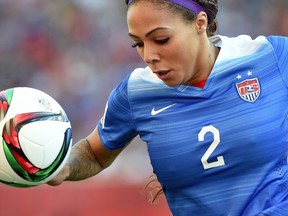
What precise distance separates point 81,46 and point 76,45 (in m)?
0.07

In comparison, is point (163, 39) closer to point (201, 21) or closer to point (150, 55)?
point (150, 55)

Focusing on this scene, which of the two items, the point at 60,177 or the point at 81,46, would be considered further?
the point at 81,46

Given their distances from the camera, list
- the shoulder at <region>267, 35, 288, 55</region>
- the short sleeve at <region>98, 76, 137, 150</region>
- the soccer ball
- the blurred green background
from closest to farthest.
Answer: the soccer ball → the shoulder at <region>267, 35, 288, 55</region> → the short sleeve at <region>98, 76, 137, 150</region> → the blurred green background

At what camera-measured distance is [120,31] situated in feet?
33.1

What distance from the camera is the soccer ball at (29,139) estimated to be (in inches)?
131

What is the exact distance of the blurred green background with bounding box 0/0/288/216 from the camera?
9.24 m

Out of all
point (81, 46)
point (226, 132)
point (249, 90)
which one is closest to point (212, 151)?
point (226, 132)

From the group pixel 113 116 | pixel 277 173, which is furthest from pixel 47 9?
pixel 277 173

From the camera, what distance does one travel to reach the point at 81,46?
9.88 metres

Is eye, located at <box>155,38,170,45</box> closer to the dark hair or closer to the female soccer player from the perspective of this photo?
the female soccer player

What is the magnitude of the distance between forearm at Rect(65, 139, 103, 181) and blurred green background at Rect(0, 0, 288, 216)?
13.0ft

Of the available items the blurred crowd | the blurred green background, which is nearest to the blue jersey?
the blurred green background

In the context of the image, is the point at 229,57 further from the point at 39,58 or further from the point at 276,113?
the point at 39,58

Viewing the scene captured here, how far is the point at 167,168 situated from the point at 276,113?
59cm
